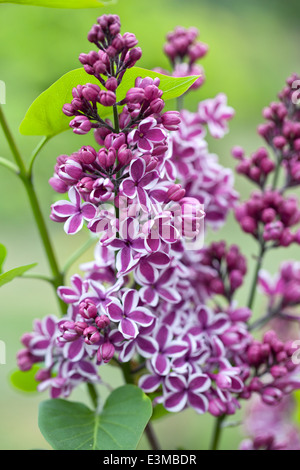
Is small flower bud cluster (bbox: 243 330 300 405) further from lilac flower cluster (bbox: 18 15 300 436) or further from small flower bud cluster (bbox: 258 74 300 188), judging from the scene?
small flower bud cluster (bbox: 258 74 300 188)

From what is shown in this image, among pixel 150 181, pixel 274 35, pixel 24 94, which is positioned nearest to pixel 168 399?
pixel 150 181

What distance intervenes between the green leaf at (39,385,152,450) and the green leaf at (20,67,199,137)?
0.23 m

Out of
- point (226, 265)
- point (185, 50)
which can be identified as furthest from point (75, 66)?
point (226, 265)

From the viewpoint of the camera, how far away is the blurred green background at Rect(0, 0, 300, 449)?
1.89 metres

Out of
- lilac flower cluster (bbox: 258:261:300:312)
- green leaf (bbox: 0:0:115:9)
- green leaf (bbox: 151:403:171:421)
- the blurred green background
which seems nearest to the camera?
green leaf (bbox: 0:0:115:9)

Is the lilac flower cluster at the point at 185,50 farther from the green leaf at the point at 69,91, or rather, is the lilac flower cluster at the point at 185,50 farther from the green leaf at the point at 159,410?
the green leaf at the point at 159,410

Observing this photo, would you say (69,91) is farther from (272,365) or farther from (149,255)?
(272,365)

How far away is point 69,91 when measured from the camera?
45 cm

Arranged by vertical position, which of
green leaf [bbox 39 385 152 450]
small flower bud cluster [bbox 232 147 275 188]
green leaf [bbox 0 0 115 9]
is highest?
green leaf [bbox 0 0 115 9]

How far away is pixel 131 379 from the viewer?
53cm

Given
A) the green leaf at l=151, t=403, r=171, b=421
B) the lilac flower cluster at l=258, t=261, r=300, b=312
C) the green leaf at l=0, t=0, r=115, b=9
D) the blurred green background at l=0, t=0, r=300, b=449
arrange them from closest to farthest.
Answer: the green leaf at l=0, t=0, r=115, b=9 → the green leaf at l=151, t=403, r=171, b=421 → the lilac flower cluster at l=258, t=261, r=300, b=312 → the blurred green background at l=0, t=0, r=300, b=449

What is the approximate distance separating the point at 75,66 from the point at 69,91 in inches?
91.8

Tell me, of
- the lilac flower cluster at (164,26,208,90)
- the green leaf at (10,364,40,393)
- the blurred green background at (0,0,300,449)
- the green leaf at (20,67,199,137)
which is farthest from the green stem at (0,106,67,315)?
the blurred green background at (0,0,300,449)

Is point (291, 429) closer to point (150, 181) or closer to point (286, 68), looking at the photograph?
point (150, 181)
